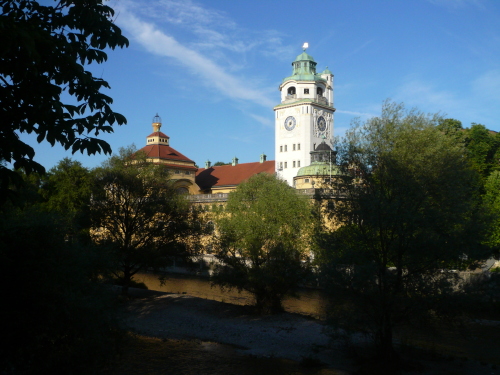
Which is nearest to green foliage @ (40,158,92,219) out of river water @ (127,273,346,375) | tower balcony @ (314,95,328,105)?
river water @ (127,273,346,375)

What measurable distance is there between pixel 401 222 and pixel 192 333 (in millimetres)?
11775

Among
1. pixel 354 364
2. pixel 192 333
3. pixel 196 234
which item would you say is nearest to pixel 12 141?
pixel 354 364

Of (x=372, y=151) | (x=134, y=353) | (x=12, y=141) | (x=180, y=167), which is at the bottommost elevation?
(x=134, y=353)

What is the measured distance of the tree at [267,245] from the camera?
80.1 ft

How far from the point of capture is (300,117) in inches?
2835

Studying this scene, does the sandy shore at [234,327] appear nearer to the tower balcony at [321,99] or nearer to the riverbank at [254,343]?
the riverbank at [254,343]

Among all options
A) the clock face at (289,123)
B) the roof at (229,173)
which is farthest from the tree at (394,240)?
the clock face at (289,123)

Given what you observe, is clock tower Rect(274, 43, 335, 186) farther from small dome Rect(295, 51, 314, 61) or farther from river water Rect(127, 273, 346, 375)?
river water Rect(127, 273, 346, 375)

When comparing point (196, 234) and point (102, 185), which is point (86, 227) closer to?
point (102, 185)

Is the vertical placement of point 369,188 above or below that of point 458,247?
above

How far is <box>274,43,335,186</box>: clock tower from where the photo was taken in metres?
71.6

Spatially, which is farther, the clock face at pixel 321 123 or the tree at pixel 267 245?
the clock face at pixel 321 123

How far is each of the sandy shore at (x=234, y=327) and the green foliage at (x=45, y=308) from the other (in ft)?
18.6

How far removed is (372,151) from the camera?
1778 cm
